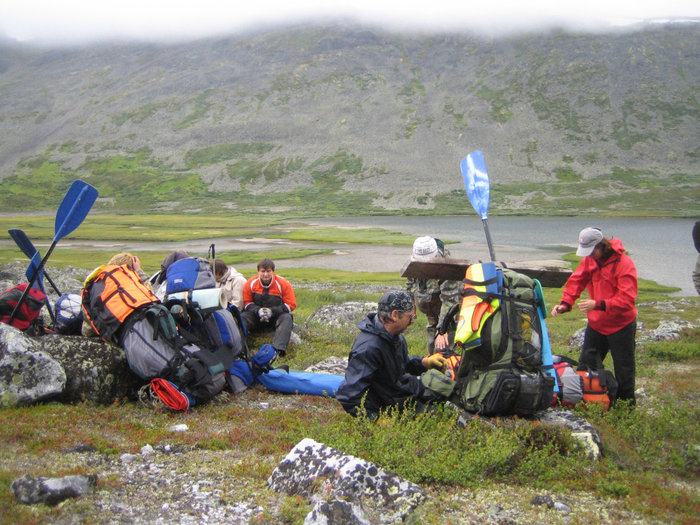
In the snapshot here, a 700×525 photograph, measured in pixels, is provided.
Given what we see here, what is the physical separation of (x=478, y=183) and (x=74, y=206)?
6.80 meters

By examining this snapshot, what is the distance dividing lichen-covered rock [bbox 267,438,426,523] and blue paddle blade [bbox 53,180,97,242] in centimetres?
616

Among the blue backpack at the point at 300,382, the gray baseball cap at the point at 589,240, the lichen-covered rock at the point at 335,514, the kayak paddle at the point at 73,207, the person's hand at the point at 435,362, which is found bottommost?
the blue backpack at the point at 300,382

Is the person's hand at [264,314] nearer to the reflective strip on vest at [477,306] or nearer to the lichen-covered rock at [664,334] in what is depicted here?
the reflective strip on vest at [477,306]

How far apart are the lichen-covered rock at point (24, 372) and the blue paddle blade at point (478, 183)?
6508mm

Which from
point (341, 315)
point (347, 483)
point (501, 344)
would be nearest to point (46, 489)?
point (347, 483)

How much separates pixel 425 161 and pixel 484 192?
17746 cm

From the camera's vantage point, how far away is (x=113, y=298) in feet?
24.9

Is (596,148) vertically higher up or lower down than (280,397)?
higher up

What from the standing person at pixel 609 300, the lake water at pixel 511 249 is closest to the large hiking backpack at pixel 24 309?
the standing person at pixel 609 300

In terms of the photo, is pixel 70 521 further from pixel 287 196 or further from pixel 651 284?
pixel 287 196

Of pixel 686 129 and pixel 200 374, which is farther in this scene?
pixel 686 129

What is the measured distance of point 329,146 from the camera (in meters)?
197

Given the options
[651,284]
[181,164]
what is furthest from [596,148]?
[651,284]

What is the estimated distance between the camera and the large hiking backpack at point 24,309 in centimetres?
840
